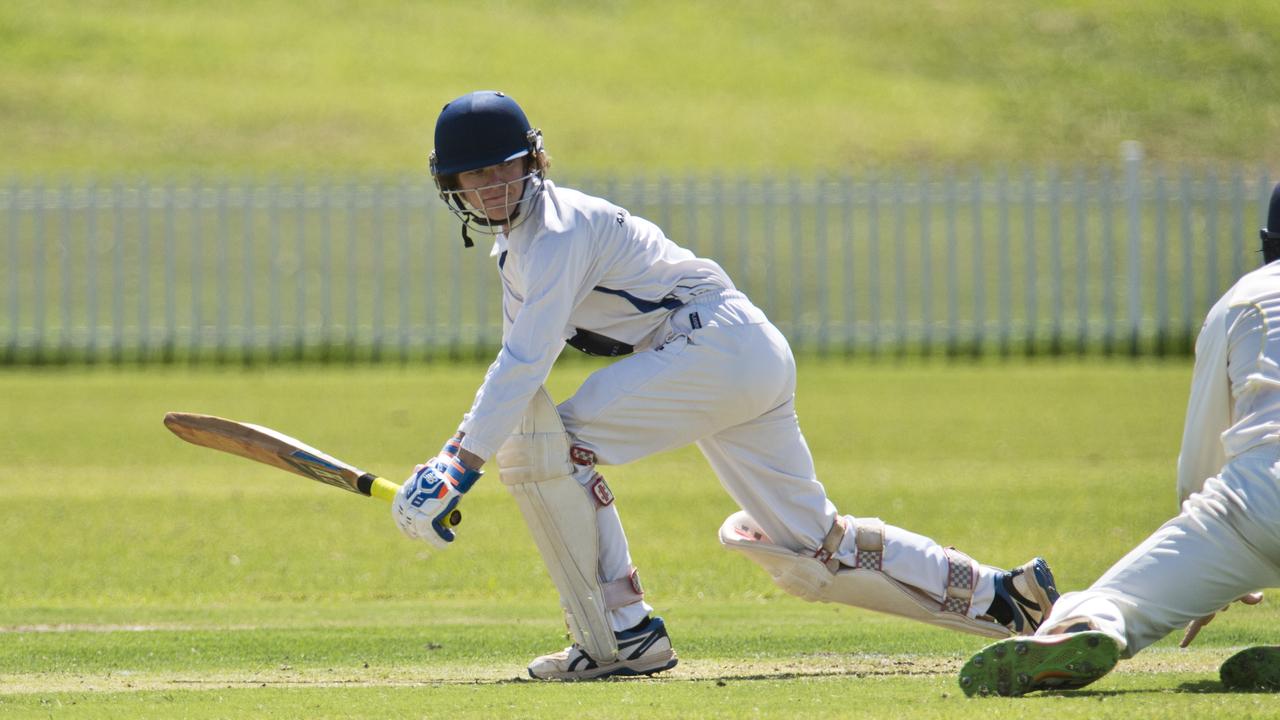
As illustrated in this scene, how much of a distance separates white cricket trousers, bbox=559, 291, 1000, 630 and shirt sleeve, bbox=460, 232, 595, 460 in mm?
194

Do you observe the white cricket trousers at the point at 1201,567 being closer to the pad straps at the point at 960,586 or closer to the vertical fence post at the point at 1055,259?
the pad straps at the point at 960,586

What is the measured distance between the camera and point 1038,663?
4320mm

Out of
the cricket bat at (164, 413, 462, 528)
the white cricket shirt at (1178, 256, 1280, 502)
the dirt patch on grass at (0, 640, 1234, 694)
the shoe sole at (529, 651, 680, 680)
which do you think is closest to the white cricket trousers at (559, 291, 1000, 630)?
the shoe sole at (529, 651, 680, 680)

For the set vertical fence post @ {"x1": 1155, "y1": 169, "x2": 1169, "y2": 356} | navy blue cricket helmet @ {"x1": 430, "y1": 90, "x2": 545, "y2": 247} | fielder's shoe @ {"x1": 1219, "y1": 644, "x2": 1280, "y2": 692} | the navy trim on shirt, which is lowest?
vertical fence post @ {"x1": 1155, "y1": 169, "x2": 1169, "y2": 356}

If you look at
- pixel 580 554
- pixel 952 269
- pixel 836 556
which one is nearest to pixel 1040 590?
pixel 836 556

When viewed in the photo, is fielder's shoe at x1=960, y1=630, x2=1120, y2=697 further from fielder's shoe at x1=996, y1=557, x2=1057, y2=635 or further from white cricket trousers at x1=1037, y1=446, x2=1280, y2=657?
fielder's shoe at x1=996, y1=557, x2=1057, y2=635

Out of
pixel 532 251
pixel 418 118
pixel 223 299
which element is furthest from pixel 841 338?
pixel 532 251

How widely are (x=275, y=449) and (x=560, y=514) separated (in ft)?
3.19

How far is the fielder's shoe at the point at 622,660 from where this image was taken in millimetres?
5129

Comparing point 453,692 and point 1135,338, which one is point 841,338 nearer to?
point 1135,338

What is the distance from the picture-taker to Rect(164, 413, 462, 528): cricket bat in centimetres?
521

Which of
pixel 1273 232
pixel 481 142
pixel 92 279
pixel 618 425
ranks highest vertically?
pixel 481 142

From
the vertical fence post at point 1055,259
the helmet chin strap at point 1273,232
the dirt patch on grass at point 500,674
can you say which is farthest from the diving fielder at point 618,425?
the vertical fence post at point 1055,259

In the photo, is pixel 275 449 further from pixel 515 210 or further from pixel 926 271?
pixel 926 271
